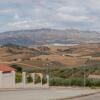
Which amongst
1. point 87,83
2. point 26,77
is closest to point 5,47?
point 87,83

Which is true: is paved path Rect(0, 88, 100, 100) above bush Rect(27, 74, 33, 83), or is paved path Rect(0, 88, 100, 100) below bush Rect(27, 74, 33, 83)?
above

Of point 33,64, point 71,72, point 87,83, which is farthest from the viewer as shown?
point 33,64

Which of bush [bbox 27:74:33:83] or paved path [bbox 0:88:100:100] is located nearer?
paved path [bbox 0:88:100:100]

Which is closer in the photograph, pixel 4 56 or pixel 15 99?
pixel 15 99

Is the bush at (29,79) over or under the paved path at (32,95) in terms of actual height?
under

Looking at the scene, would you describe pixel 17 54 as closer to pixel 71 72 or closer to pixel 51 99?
pixel 71 72

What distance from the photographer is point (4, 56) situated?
157 meters

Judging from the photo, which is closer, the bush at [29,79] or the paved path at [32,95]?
the paved path at [32,95]

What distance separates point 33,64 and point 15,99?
93.5 metres

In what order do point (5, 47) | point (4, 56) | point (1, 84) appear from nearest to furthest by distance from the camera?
point (1, 84)
point (4, 56)
point (5, 47)

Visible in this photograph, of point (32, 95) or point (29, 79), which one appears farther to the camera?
point (29, 79)

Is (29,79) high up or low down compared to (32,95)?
down

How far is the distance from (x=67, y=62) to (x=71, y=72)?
3116cm

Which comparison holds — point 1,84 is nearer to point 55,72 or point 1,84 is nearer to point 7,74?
point 7,74
